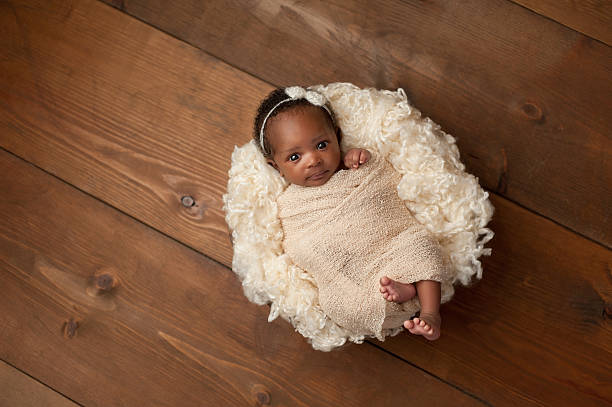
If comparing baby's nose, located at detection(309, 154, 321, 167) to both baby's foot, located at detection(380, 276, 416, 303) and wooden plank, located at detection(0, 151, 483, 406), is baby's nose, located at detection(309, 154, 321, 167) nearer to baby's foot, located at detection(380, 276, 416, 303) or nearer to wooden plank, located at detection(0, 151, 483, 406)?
baby's foot, located at detection(380, 276, 416, 303)

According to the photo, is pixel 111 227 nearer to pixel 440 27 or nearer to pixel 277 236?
pixel 277 236

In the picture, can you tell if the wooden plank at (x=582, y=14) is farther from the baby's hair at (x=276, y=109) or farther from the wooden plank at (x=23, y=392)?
the wooden plank at (x=23, y=392)

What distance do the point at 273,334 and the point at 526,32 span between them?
0.97 metres

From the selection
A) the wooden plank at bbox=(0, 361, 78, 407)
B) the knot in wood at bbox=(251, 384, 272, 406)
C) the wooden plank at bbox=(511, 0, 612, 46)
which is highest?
the wooden plank at bbox=(511, 0, 612, 46)

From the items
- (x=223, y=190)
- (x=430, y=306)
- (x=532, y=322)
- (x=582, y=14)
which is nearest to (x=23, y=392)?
(x=223, y=190)

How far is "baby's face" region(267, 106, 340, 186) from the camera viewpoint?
1009 mm

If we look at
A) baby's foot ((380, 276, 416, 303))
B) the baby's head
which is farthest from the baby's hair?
baby's foot ((380, 276, 416, 303))

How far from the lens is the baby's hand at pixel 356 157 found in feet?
3.48

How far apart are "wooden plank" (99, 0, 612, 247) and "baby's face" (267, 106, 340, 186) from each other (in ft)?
0.87

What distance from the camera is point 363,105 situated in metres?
1.08

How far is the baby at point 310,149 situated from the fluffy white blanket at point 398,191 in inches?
2.0

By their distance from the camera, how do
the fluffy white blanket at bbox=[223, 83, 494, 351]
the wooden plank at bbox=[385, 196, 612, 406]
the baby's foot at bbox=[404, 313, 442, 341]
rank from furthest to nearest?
the wooden plank at bbox=[385, 196, 612, 406] < the fluffy white blanket at bbox=[223, 83, 494, 351] < the baby's foot at bbox=[404, 313, 442, 341]

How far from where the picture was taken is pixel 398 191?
1.09 meters

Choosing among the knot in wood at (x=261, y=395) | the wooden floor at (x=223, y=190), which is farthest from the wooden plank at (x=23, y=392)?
the knot in wood at (x=261, y=395)
